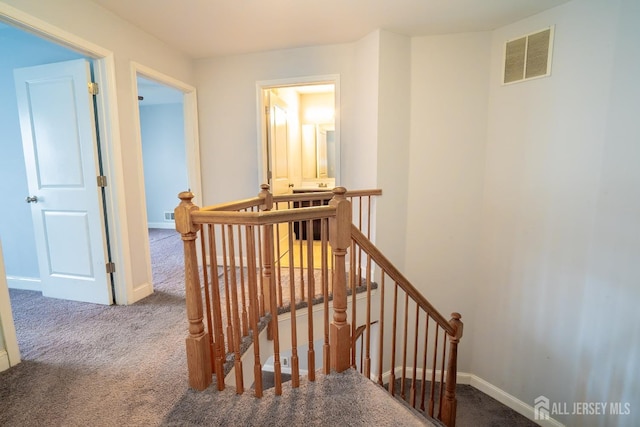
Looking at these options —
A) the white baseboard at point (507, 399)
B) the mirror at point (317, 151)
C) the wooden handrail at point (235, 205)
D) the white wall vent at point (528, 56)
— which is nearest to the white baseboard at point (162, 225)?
the mirror at point (317, 151)

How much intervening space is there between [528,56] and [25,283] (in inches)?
207

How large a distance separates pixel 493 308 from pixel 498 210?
1.05 meters

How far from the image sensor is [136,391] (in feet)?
4.76

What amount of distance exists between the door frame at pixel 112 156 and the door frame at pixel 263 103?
1365 mm

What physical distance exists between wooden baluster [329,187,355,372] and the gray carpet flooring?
119mm

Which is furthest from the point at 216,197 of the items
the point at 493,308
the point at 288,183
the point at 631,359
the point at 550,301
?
the point at 631,359

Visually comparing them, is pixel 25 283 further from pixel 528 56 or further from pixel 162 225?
pixel 528 56

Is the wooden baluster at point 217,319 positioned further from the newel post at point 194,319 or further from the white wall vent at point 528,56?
the white wall vent at point 528,56

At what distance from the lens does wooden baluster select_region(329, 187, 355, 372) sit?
1.45m

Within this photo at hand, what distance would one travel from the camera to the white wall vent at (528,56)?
8.17ft

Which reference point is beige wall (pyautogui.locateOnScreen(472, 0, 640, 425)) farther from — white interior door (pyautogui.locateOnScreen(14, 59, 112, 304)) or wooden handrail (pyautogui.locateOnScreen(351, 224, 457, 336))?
white interior door (pyautogui.locateOnScreen(14, 59, 112, 304))

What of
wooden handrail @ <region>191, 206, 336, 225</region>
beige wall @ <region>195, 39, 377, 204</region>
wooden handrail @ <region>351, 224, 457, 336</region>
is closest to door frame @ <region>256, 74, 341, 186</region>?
beige wall @ <region>195, 39, 377, 204</region>

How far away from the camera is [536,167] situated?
2619mm

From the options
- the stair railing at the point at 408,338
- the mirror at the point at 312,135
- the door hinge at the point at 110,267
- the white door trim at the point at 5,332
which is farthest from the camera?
the mirror at the point at 312,135
